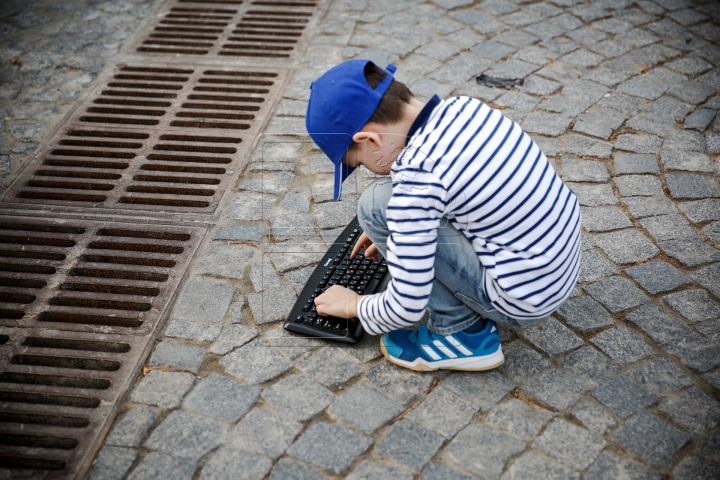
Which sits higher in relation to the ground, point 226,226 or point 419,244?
point 419,244

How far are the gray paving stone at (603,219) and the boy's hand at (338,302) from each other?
51.0 inches

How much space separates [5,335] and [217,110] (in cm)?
185

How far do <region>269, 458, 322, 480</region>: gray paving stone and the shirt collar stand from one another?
1.12 meters

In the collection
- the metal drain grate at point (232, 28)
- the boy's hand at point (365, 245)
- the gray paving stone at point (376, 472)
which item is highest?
the metal drain grate at point (232, 28)

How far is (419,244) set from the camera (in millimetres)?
2020

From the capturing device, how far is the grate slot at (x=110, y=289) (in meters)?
2.80

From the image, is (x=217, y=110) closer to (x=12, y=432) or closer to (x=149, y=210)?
(x=149, y=210)

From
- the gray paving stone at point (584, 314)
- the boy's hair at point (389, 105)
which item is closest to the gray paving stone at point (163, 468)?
the boy's hair at point (389, 105)

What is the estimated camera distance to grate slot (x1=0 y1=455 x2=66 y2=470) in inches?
84.1

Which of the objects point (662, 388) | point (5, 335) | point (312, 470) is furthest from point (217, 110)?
point (662, 388)

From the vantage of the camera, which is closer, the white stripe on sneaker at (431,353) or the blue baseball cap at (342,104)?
the blue baseball cap at (342,104)

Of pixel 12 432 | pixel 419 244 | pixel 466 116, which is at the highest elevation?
pixel 466 116

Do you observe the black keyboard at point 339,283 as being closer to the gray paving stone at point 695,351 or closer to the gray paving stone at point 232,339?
the gray paving stone at point 232,339

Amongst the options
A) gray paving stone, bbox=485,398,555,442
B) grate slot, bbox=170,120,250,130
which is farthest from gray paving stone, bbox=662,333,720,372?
grate slot, bbox=170,120,250,130
